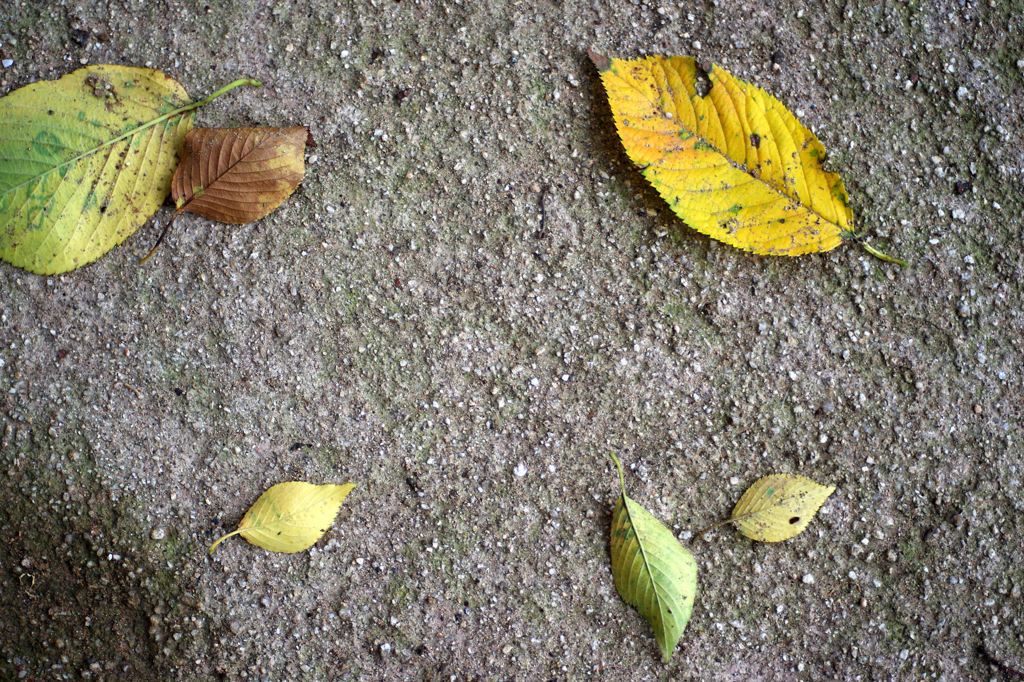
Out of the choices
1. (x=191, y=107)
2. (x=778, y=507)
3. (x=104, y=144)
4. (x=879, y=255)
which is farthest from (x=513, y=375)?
(x=104, y=144)

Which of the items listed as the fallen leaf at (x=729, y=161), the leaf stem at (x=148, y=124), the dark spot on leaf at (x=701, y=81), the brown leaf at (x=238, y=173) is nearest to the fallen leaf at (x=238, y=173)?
the brown leaf at (x=238, y=173)

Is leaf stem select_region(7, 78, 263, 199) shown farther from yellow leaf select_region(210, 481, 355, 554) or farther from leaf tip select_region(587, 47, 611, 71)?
yellow leaf select_region(210, 481, 355, 554)

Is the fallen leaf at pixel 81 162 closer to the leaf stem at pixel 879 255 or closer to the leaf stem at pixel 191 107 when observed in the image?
the leaf stem at pixel 191 107

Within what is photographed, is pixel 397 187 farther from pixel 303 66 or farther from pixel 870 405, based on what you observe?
pixel 870 405

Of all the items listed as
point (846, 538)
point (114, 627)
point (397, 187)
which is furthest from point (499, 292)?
point (114, 627)

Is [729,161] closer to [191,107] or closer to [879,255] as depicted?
[879,255]

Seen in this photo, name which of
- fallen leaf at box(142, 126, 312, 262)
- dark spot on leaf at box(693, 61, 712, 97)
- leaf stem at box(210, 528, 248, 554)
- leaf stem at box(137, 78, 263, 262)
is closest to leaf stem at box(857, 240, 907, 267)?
dark spot on leaf at box(693, 61, 712, 97)
